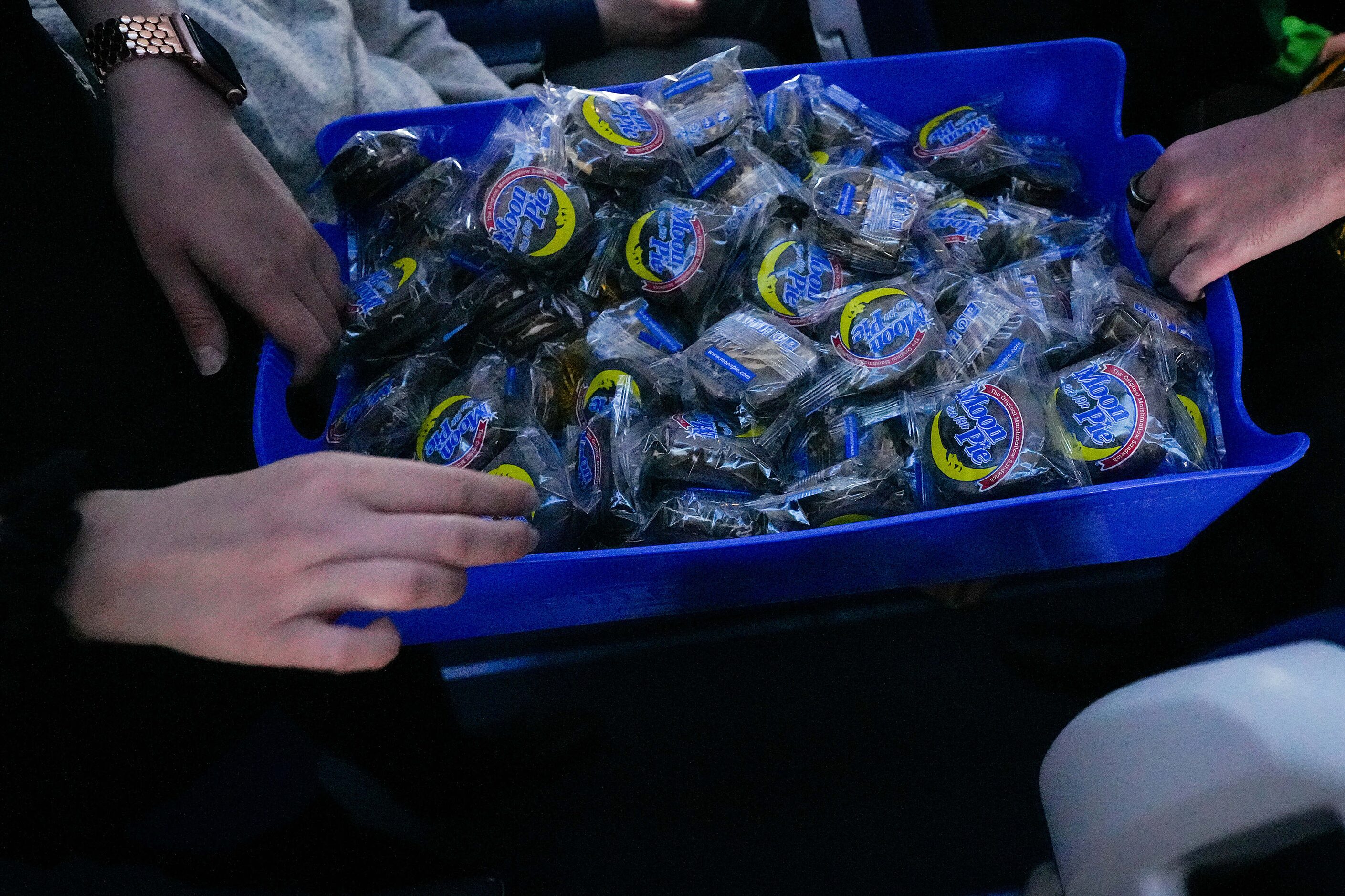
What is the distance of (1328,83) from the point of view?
120 centimetres

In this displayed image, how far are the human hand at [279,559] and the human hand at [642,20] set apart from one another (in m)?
1.24

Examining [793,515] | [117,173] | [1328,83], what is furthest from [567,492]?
[1328,83]

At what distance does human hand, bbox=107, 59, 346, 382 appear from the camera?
858 mm

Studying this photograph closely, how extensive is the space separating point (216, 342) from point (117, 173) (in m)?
0.19

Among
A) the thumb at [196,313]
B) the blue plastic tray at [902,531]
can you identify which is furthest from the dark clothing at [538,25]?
the thumb at [196,313]

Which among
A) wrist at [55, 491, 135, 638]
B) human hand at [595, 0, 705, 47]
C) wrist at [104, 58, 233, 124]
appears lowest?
human hand at [595, 0, 705, 47]

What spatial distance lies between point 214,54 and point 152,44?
0.06m

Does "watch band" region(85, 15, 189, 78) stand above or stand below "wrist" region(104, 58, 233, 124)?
above

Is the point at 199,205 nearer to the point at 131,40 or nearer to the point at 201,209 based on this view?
the point at 201,209

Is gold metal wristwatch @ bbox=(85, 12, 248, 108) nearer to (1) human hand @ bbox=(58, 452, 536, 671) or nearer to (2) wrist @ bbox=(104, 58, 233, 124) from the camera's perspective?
(2) wrist @ bbox=(104, 58, 233, 124)

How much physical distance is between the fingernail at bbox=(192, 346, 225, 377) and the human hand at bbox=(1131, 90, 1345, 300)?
1072mm

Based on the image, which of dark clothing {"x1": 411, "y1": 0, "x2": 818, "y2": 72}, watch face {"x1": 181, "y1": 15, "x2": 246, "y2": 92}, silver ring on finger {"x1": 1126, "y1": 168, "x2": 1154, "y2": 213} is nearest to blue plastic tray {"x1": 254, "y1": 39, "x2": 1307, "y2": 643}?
silver ring on finger {"x1": 1126, "y1": 168, "x2": 1154, "y2": 213}

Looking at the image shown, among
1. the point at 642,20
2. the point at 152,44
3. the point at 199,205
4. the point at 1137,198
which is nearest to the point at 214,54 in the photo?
the point at 152,44

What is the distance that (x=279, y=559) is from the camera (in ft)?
1.82
